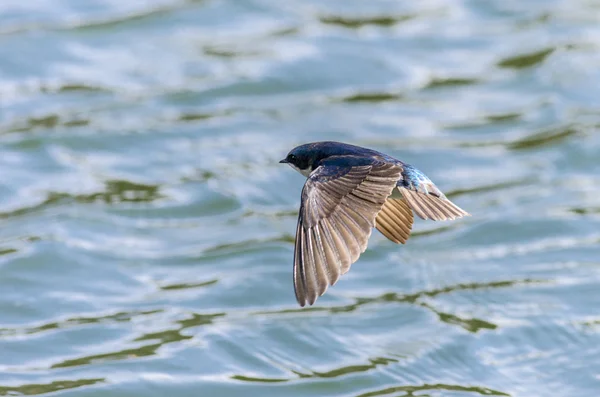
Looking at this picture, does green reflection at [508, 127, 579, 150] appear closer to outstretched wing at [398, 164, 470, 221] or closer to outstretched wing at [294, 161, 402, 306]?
outstretched wing at [398, 164, 470, 221]

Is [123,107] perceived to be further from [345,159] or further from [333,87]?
[345,159]

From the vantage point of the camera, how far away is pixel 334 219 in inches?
168

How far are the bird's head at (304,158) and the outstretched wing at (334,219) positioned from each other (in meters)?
0.26

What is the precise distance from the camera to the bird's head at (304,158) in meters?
5.00

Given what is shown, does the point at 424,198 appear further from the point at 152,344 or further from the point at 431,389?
the point at 152,344

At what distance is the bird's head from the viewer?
500 centimetres

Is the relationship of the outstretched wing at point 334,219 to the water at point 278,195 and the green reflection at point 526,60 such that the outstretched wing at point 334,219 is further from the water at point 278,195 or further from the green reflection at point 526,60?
the green reflection at point 526,60

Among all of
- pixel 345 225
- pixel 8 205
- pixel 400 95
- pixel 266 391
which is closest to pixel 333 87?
pixel 400 95

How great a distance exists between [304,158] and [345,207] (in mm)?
716

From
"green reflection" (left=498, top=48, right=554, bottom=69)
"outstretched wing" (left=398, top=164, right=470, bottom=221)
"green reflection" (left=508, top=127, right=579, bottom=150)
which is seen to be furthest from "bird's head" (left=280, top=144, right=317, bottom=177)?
"green reflection" (left=498, top=48, right=554, bottom=69)

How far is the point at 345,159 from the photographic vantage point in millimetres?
4781

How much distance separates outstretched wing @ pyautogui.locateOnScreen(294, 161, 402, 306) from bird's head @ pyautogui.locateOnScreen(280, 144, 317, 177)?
0.26 metres

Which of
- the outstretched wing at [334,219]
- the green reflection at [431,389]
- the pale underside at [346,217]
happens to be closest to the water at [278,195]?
the green reflection at [431,389]

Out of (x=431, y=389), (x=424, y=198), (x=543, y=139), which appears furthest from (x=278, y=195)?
(x=424, y=198)
